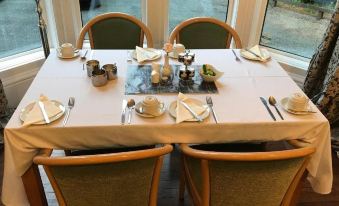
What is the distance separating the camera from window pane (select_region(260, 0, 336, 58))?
101 inches

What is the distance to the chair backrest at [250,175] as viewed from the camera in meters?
0.96

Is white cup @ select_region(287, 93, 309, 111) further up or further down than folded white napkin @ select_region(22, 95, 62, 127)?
further up

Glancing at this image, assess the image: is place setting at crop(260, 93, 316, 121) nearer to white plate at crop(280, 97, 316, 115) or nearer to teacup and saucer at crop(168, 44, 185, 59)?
white plate at crop(280, 97, 316, 115)

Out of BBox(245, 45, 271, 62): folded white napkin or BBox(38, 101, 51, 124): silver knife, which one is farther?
BBox(245, 45, 271, 62): folded white napkin

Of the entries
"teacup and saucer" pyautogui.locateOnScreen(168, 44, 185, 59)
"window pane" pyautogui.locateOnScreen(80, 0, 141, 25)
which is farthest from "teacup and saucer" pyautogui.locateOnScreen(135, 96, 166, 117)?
"window pane" pyautogui.locateOnScreen(80, 0, 141, 25)

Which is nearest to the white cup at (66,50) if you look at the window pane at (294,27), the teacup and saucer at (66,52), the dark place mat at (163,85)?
the teacup and saucer at (66,52)

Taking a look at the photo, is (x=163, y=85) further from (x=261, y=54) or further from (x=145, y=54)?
(x=261, y=54)

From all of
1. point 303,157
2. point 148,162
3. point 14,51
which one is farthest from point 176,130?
point 14,51

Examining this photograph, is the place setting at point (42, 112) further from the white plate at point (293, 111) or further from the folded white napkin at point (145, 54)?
the white plate at point (293, 111)

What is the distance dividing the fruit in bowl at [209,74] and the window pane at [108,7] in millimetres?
1317

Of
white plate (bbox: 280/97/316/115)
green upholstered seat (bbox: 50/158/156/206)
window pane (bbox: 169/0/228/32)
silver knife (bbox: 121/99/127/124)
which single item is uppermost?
window pane (bbox: 169/0/228/32)

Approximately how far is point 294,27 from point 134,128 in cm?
206

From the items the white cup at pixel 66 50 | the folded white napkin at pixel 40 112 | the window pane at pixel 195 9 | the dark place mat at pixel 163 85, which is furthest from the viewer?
the window pane at pixel 195 9

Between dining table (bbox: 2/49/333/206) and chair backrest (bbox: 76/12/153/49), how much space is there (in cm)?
70
